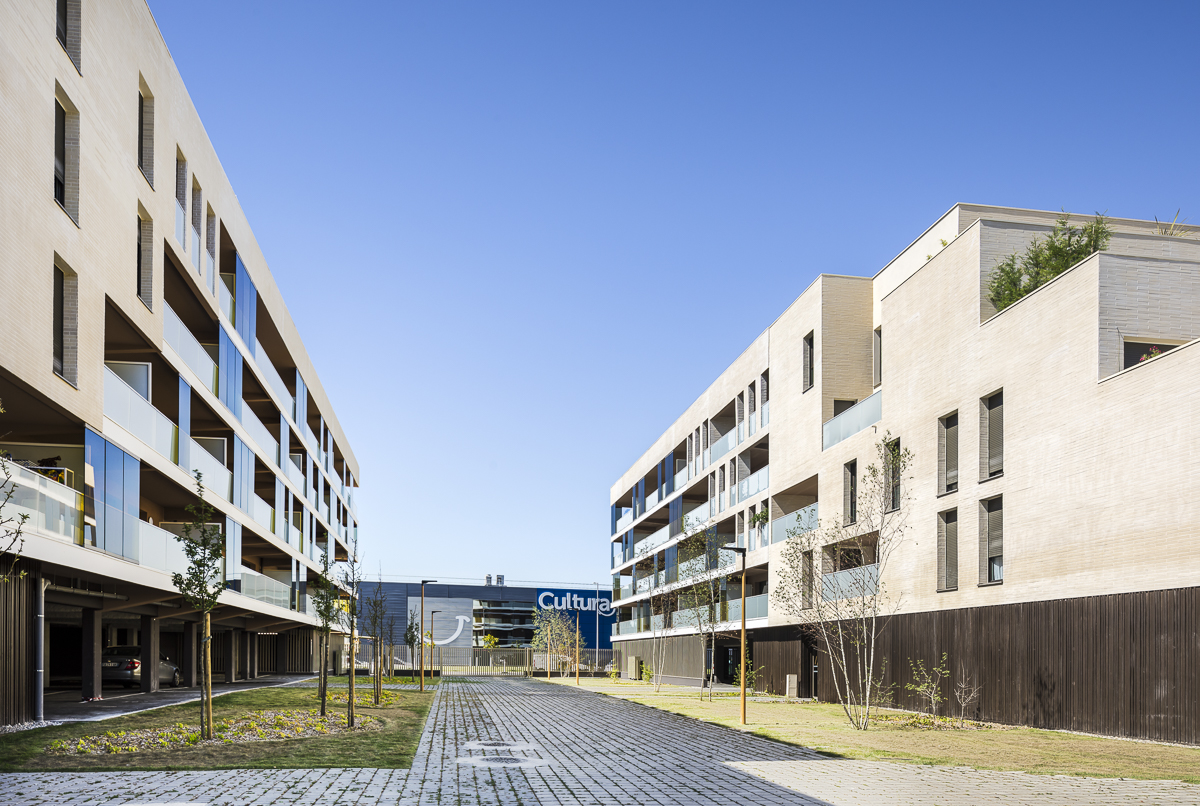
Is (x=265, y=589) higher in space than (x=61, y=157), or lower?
lower

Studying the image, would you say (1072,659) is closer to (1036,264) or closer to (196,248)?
(1036,264)

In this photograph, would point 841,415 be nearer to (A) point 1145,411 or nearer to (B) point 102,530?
(A) point 1145,411

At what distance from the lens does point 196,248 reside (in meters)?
28.1

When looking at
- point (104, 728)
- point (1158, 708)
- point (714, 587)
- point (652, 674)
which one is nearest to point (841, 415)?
point (714, 587)

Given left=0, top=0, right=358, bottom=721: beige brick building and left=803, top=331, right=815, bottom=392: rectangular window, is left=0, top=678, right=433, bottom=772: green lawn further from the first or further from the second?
left=803, top=331, right=815, bottom=392: rectangular window

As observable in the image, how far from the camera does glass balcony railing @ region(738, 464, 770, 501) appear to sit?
41250mm

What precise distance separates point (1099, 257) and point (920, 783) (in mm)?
12337

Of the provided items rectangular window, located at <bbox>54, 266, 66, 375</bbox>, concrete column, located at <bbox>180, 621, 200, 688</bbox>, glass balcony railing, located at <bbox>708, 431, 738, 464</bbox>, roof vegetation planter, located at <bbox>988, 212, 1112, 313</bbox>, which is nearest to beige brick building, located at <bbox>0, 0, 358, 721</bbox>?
rectangular window, located at <bbox>54, 266, 66, 375</bbox>

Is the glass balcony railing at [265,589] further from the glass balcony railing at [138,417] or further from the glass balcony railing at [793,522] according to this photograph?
the glass balcony railing at [793,522]

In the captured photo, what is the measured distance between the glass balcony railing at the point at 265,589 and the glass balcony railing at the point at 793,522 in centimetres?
1753

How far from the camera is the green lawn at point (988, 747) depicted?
15.3 metres

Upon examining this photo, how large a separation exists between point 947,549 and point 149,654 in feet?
71.9

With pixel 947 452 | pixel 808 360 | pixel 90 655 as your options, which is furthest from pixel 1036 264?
pixel 90 655

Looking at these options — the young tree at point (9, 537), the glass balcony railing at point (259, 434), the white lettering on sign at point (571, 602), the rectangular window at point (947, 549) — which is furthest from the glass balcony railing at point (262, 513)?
the white lettering on sign at point (571, 602)
